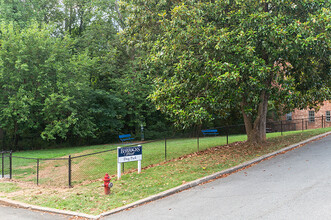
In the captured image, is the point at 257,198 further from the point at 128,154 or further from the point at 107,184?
the point at 128,154

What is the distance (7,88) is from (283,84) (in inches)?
781

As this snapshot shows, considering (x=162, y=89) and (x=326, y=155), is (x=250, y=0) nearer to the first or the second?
(x=162, y=89)

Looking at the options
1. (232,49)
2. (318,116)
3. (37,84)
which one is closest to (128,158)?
(232,49)

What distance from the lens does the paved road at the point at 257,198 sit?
605cm

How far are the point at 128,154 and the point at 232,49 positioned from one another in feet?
18.7

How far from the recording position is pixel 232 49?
10.7 metres

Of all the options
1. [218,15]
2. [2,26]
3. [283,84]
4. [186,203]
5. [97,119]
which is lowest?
[186,203]

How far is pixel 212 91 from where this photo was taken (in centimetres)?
1207

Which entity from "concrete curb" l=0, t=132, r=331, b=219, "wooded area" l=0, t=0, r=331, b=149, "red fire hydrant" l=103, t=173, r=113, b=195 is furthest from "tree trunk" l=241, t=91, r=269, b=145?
→ "red fire hydrant" l=103, t=173, r=113, b=195

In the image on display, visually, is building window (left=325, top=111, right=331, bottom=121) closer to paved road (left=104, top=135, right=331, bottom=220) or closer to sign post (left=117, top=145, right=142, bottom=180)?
paved road (left=104, top=135, right=331, bottom=220)

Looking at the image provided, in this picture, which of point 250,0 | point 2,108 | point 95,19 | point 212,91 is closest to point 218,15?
point 250,0

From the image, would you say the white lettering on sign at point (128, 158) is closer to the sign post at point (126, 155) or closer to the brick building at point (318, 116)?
the sign post at point (126, 155)

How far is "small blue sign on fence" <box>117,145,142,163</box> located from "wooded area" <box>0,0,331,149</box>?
239cm

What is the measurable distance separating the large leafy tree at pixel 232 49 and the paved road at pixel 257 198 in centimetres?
320
